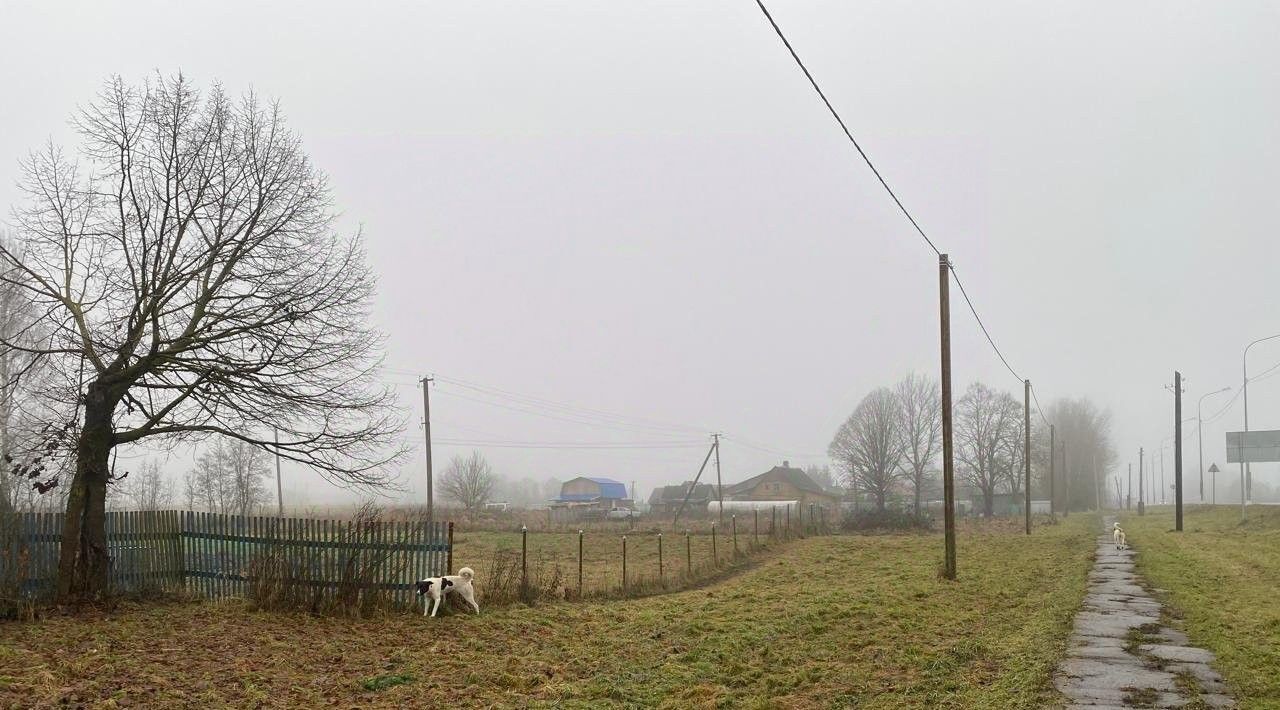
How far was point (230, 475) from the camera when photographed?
54.6m

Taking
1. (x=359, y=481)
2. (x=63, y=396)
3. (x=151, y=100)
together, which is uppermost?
(x=151, y=100)

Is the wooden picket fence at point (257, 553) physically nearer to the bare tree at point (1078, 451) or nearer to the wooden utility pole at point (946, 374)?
the wooden utility pole at point (946, 374)

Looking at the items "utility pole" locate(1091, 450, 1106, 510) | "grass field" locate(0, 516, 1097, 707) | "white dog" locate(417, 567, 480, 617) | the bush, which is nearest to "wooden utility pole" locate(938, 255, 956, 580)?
"grass field" locate(0, 516, 1097, 707)

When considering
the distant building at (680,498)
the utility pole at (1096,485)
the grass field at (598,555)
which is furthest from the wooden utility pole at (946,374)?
the utility pole at (1096,485)

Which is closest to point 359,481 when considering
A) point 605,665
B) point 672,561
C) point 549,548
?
point 605,665

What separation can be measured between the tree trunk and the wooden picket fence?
285 millimetres

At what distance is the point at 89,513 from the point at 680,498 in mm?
95473

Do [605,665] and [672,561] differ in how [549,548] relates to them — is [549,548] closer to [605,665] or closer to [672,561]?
[672,561]

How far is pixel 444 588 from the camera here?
15008 mm

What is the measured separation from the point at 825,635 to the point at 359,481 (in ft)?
25.6

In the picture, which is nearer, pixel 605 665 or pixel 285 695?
pixel 285 695

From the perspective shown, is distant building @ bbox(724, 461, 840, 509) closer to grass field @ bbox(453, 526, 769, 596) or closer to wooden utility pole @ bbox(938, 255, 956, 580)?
grass field @ bbox(453, 526, 769, 596)

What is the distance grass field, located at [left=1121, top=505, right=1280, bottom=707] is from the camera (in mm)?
9805

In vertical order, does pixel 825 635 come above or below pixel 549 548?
above
